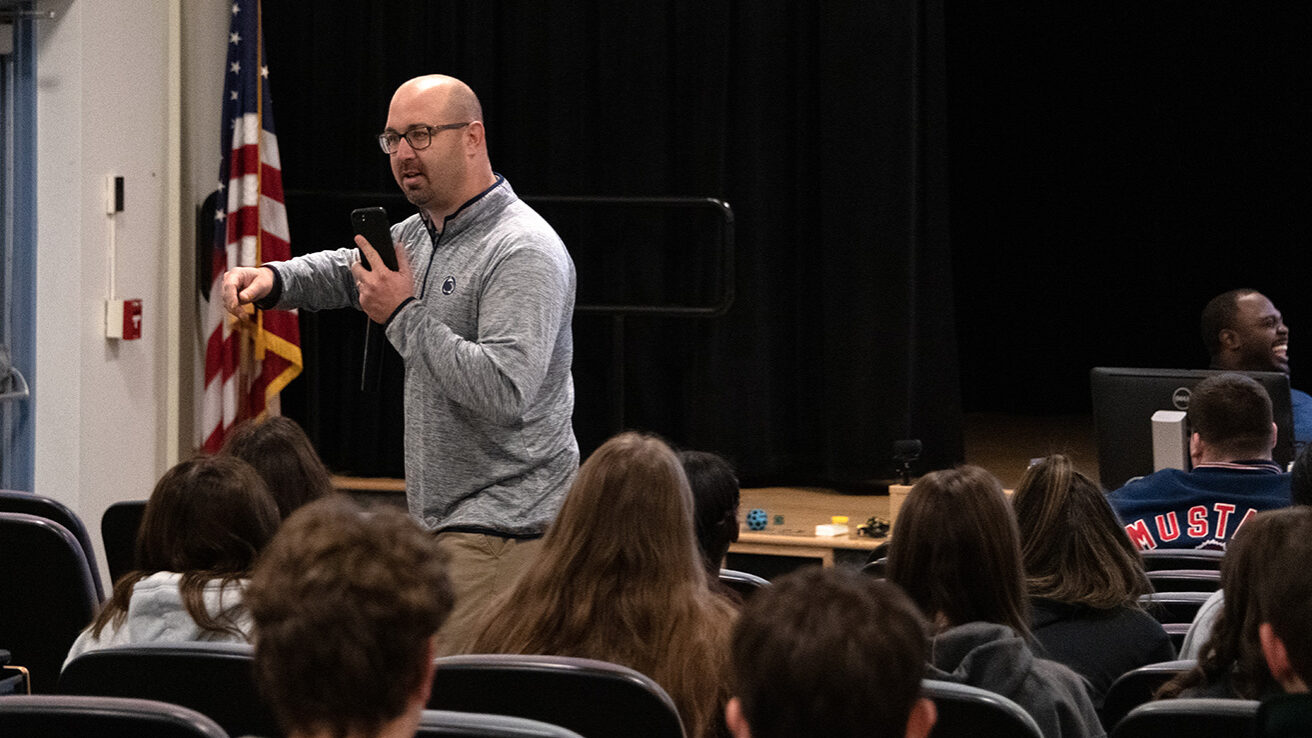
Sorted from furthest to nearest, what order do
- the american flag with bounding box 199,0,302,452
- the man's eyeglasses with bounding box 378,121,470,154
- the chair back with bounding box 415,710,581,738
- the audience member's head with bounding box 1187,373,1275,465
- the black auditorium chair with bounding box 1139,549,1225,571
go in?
the american flag with bounding box 199,0,302,452
the audience member's head with bounding box 1187,373,1275,465
the black auditorium chair with bounding box 1139,549,1225,571
the man's eyeglasses with bounding box 378,121,470,154
the chair back with bounding box 415,710,581,738

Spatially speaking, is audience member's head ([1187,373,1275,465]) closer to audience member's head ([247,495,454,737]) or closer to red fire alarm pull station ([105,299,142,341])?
audience member's head ([247,495,454,737])

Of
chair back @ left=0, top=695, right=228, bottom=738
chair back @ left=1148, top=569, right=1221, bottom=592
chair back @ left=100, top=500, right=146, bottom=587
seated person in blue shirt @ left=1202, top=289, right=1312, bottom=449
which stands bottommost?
chair back @ left=1148, top=569, right=1221, bottom=592

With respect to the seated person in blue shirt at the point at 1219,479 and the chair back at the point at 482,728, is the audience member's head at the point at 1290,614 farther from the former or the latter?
the seated person in blue shirt at the point at 1219,479

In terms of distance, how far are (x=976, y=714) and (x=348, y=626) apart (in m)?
0.87

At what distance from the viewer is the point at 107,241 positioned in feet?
18.3

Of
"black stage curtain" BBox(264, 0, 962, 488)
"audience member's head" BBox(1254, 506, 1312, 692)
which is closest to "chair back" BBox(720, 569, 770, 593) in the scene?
"audience member's head" BBox(1254, 506, 1312, 692)

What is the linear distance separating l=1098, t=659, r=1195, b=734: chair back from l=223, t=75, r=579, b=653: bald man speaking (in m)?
1.13

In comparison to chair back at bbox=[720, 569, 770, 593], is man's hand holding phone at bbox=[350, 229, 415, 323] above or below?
above

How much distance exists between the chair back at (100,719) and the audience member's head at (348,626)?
0.39m

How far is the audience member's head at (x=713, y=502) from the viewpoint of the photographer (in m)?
3.00

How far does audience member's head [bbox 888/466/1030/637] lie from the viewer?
2236 millimetres

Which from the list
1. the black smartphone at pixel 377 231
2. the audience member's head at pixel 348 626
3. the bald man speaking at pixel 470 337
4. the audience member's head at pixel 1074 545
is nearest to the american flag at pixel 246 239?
the bald man speaking at pixel 470 337

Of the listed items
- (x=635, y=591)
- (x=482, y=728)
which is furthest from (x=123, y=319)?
(x=482, y=728)

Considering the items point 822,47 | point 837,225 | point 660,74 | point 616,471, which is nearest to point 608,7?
point 660,74
